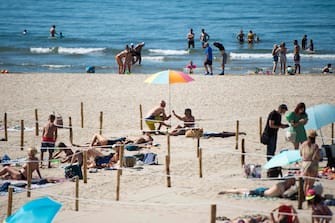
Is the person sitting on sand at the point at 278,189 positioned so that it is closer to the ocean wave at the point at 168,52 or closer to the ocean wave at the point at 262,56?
the ocean wave at the point at 262,56

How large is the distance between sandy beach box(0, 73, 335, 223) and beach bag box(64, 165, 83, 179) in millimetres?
258

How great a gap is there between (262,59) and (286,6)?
30.9 meters

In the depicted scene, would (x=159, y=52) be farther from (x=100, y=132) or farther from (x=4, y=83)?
(x=100, y=132)

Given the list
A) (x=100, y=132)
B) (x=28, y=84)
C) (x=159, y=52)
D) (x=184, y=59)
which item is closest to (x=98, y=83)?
(x=28, y=84)

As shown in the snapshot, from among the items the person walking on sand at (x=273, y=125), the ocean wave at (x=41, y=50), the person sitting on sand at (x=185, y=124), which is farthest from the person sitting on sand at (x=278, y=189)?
the ocean wave at (x=41, y=50)

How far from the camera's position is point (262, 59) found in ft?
129

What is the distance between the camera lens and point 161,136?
19.1m

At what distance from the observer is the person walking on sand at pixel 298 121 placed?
1540 centimetres

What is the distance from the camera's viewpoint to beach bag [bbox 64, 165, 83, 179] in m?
15.4

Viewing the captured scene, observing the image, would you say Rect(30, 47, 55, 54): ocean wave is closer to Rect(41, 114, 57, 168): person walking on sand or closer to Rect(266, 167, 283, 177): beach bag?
Rect(41, 114, 57, 168): person walking on sand

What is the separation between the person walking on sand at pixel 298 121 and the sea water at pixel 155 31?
17.6 m

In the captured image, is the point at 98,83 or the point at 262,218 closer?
the point at 262,218

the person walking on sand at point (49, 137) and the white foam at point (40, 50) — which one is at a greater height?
the white foam at point (40, 50)

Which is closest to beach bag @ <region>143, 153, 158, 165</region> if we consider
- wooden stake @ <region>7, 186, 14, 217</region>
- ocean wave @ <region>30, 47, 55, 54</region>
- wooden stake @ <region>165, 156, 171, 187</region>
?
wooden stake @ <region>165, 156, 171, 187</region>
